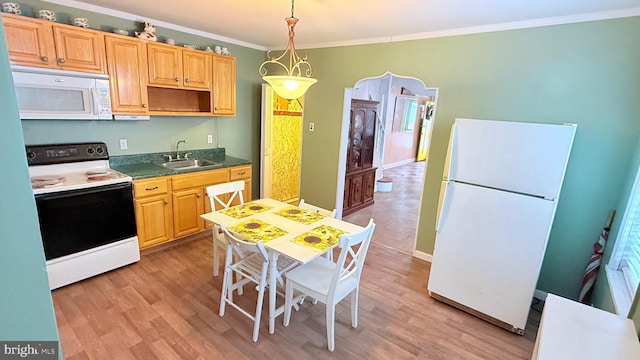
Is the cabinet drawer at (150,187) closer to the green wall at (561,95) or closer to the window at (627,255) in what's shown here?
the green wall at (561,95)

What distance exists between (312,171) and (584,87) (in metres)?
3.03

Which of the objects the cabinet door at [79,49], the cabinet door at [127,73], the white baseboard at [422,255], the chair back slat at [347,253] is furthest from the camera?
the white baseboard at [422,255]

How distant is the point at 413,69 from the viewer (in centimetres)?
329

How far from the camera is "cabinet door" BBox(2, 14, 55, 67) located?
91.1 inches

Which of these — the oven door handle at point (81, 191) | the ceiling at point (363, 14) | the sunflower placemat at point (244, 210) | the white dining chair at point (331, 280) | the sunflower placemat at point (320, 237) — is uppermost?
the ceiling at point (363, 14)

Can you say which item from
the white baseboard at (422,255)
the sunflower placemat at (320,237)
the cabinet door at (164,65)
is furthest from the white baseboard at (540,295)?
the cabinet door at (164,65)

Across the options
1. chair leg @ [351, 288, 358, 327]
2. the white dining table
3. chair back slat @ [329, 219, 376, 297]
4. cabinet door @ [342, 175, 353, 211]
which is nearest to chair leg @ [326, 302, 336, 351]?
chair back slat @ [329, 219, 376, 297]

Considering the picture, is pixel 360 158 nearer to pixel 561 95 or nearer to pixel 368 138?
pixel 368 138

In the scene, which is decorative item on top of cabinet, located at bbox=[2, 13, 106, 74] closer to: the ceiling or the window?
the ceiling

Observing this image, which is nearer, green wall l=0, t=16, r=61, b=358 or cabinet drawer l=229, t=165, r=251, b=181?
green wall l=0, t=16, r=61, b=358

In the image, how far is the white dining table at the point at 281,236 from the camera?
1.98 m

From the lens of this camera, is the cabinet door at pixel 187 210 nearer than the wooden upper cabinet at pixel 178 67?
No

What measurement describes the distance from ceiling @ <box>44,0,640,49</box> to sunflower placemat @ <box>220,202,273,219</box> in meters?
1.69

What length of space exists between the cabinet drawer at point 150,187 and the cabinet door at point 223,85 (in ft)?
3.57
